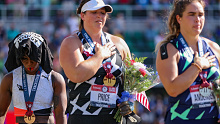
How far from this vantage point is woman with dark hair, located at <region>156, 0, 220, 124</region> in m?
4.52

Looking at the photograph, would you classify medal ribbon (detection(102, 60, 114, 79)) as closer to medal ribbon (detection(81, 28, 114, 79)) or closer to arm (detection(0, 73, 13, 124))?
medal ribbon (detection(81, 28, 114, 79))

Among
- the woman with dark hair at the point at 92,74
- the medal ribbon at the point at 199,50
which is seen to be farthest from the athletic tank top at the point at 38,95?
the medal ribbon at the point at 199,50

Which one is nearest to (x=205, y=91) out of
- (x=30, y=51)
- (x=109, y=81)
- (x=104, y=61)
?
(x=109, y=81)

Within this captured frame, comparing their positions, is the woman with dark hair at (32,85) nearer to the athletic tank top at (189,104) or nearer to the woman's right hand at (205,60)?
the athletic tank top at (189,104)

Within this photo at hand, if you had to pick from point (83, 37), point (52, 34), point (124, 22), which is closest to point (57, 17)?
point (52, 34)

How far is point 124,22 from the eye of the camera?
1912cm

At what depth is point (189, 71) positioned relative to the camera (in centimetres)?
448

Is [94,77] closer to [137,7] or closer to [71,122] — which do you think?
[71,122]

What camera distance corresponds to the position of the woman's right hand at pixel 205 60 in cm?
454

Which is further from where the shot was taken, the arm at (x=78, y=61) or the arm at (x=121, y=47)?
the arm at (x=121, y=47)

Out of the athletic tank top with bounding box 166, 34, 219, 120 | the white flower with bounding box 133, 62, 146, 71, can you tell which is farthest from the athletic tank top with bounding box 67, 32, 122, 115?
the athletic tank top with bounding box 166, 34, 219, 120

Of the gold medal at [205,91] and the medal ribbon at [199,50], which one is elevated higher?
the medal ribbon at [199,50]

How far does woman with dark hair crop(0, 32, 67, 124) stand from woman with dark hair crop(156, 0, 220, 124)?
47.1 inches

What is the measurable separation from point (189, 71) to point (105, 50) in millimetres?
986
